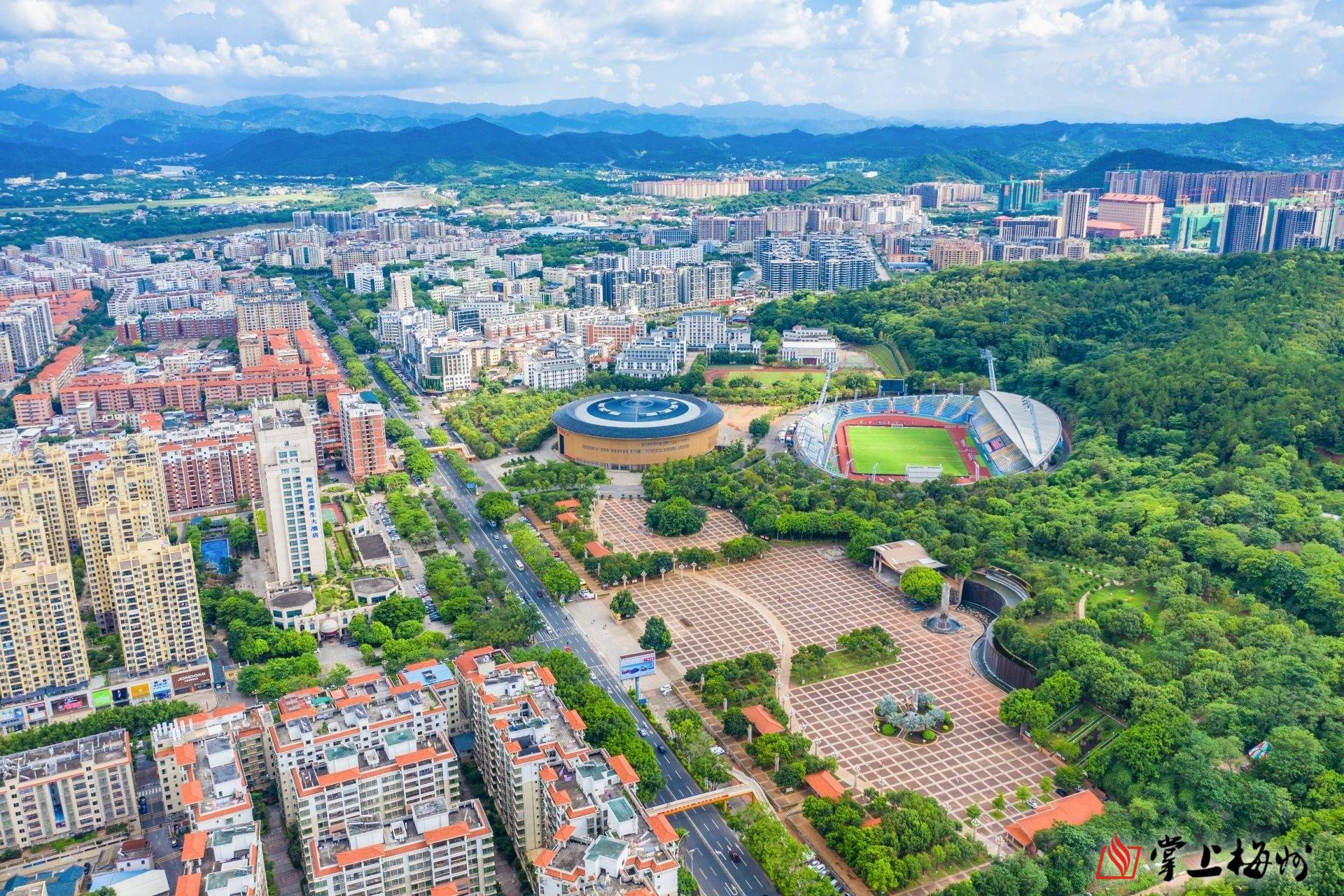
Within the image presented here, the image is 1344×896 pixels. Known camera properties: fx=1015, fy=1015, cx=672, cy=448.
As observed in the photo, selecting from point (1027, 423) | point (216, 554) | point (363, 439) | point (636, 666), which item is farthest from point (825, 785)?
point (1027, 423)

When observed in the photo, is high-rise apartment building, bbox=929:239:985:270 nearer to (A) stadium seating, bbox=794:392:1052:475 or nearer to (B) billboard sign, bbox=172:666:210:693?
(A) stadium seating, bbox=794:392:1052:475

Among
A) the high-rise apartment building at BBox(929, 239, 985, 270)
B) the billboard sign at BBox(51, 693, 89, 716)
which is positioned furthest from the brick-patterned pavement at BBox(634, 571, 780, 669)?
the high-rise apartment building at BBox(929, 239, 985, 270)

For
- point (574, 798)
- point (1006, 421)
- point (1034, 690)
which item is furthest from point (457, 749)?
point (1006, 421)

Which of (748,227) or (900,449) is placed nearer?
(900,449)

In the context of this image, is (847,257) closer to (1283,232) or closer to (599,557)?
(1283,232)

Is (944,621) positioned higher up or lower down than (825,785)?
lower down

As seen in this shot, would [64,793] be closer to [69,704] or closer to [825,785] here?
[69,704]

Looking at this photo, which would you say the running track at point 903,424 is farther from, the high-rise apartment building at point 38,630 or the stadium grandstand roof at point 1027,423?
the high-rise apartment building at point 38,630

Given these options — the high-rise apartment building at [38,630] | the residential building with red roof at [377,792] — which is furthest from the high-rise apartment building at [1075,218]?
the high-rise apartment building at [38,630]
